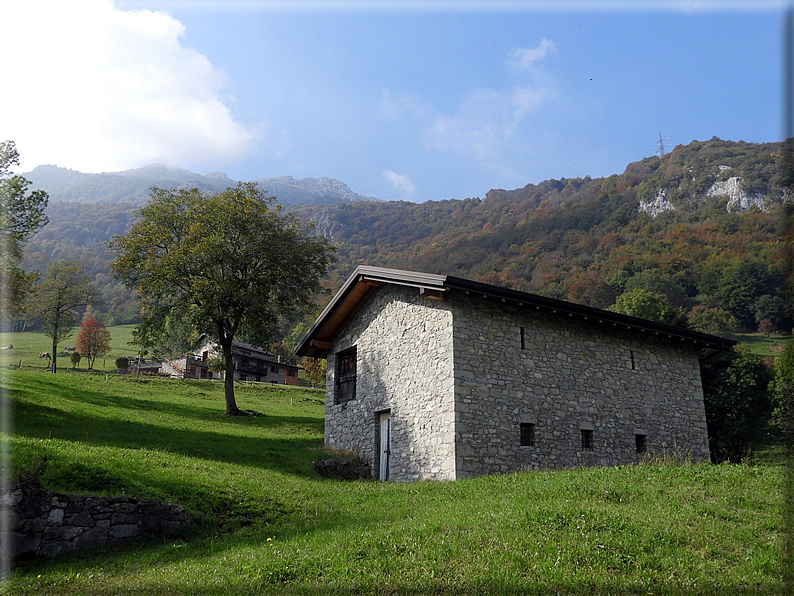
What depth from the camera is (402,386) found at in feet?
62.1

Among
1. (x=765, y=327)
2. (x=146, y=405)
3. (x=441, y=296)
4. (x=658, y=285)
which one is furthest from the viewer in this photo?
(x=658, y=285)

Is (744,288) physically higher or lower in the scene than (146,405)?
higher

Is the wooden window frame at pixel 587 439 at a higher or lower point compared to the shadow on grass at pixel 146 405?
lower

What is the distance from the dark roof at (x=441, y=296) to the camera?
1719 centimetres

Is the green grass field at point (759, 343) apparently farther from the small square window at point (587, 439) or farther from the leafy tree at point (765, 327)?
the small square window at point (587, 439)

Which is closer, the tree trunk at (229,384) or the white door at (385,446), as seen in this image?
the white door at (385,446)

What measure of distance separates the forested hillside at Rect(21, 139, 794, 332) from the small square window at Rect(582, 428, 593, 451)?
26.8 meters

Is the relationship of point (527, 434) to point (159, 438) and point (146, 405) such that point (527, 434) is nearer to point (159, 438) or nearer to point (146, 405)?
point (159, 438)

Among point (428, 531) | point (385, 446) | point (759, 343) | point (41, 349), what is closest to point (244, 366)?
point (41, 349)

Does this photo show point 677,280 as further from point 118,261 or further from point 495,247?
point 118,261

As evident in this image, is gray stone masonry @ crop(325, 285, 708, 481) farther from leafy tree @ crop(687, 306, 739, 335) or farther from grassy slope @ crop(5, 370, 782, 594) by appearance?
leafy tree @ crop(687, 306, 739, 335)

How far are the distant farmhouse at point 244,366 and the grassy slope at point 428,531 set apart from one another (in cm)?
5095

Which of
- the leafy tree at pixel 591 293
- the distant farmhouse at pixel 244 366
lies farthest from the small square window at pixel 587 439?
the leafy tree at pixel 591 293

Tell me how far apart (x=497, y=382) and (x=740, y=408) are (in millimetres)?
25732
